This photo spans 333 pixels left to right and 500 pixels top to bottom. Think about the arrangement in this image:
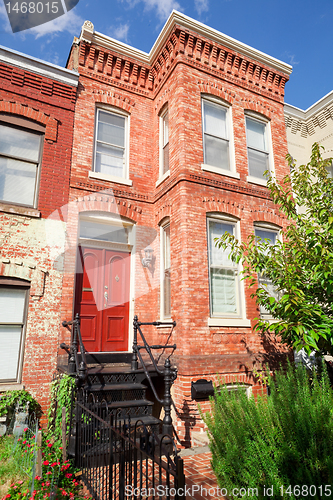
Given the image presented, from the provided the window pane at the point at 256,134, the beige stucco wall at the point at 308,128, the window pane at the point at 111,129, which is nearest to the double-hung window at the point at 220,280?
the window pane at the point at 256,134

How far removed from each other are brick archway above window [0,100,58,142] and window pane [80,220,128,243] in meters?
2.29

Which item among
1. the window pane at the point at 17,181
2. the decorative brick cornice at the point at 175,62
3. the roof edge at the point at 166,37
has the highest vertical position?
the roof edge at the point at 166,37

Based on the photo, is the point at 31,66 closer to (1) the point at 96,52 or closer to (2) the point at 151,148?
(1) the point at 96,52

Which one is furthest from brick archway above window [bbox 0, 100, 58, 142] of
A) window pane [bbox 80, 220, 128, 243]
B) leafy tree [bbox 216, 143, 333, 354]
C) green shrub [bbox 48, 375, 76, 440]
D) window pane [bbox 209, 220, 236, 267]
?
green shrub [bbox 48, 375, 76, 440]

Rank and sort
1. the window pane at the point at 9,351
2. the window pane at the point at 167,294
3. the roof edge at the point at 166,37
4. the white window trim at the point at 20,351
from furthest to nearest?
the roof edge at the point at 166,37, the window pane at the point at 167,294, the window pane at the point at 9,351, the white window trim at the point at 20,351

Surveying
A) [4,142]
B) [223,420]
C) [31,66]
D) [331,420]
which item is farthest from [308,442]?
[31,66]

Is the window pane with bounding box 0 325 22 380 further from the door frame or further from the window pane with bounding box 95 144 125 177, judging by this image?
the window pane with bounding box 95 144 125 177

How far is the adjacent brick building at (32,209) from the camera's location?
281 inches

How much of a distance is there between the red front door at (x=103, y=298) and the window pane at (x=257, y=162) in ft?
14.2

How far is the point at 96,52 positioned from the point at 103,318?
24.1 ft

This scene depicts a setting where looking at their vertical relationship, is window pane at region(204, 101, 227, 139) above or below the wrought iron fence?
above

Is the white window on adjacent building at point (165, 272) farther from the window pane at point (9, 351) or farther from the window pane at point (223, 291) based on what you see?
the window pane at point (9, 351)

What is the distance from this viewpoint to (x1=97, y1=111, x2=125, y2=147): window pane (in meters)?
9.48

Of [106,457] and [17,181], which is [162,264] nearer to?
[17,181]
